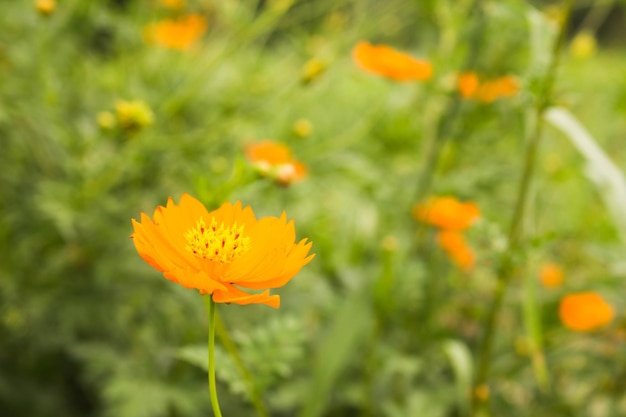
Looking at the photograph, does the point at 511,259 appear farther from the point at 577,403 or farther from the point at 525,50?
the point at 525,50

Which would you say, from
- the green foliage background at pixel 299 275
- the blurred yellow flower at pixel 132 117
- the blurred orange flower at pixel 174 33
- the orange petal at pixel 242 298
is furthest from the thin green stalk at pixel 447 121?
the orange petal at pixel 242 298

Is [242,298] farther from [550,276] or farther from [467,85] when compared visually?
[550,276]

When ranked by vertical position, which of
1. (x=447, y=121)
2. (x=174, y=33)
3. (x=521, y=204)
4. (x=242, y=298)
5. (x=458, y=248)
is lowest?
(x=242, y=298)

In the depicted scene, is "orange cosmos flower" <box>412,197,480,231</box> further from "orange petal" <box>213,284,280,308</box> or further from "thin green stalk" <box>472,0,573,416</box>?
"orange petal" <box>213,284,280,308</box>

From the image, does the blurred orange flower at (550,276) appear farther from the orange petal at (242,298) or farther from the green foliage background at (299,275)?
the orange petal at (242,298)

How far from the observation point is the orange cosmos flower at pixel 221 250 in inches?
18.2

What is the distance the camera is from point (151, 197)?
49.7 inches

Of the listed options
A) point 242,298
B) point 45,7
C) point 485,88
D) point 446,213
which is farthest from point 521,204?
point 45,7

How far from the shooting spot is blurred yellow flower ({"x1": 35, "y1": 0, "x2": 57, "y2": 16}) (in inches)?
42.1

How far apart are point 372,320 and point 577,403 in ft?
1.45

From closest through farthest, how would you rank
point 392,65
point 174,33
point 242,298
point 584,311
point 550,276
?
point 242,298
point 584,311
point 392,65
point 550,276
point 174,33

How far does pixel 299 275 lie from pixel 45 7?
62cm

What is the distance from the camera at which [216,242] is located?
0.54m

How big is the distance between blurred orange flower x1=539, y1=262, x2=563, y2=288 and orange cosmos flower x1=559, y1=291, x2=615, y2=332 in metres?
0.24
